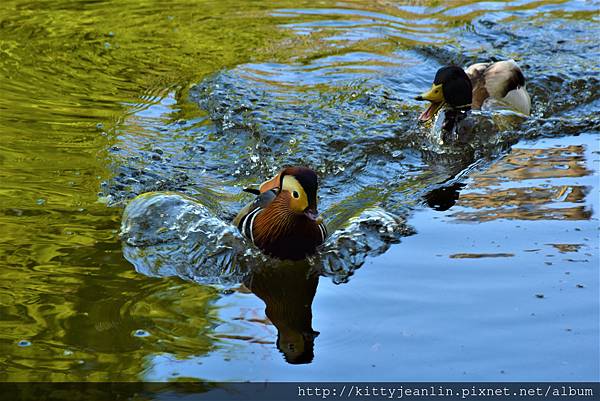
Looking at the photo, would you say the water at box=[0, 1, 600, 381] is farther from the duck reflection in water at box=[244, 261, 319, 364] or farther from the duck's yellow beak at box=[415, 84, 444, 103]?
the duck's yellow beak at box=[415, 84, 444, 103]

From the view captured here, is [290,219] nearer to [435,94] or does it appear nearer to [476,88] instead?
[435,94]

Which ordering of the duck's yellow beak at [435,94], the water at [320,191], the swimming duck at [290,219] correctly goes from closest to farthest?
the water at [320,191]
the swimming duck at [290,219]
the duck's yellow beak at [435,94]

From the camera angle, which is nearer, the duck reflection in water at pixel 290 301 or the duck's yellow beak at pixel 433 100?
the duck reflection in water at pixel 290 301

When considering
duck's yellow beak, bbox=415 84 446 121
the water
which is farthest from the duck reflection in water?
duck's yellow beak, bbox=415 84 446 121

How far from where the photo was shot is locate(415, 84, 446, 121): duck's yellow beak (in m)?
9.70

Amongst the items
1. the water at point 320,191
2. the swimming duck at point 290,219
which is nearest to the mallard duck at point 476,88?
the water at point 320,191

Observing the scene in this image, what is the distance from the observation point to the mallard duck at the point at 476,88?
9742 mm

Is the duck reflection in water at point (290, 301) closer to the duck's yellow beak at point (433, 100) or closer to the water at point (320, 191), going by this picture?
the water at point (320, 191)

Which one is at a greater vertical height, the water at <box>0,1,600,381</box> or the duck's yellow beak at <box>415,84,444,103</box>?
the duck's yellow beak at <box>415,84,444,103</box>

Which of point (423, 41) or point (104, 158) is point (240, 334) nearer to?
point (104, 158)

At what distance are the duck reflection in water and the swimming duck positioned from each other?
14cm

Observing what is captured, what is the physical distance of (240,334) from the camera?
217 inches

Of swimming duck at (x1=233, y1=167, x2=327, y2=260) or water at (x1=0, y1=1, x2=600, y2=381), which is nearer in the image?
water at (x1=0, y1=1, x2=600, y2=381)

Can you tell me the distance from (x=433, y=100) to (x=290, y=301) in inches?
168
